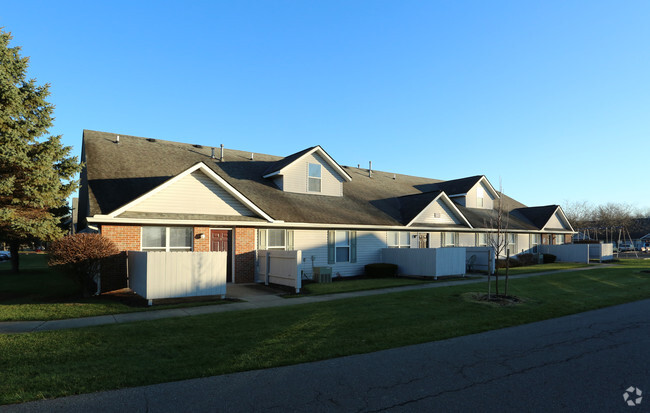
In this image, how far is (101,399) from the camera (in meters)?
4.95

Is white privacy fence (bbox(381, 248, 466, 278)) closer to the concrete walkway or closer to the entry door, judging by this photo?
the concrete walkway

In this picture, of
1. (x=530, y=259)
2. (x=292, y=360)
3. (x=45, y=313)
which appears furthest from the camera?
(x=530, y=259)

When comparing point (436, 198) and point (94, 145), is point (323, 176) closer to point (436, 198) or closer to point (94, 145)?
point (436, 198)

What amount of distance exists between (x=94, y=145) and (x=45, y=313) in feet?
38.2

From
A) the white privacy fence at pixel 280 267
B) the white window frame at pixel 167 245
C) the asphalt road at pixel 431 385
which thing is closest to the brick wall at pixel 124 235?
the white window frame at pixel 167 245

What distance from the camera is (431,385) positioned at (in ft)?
17.7

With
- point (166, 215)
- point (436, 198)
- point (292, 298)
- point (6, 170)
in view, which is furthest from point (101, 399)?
point (436, 198)

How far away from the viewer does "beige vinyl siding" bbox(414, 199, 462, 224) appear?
23.4m

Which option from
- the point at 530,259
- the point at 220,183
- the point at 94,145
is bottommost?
the point at 530,259

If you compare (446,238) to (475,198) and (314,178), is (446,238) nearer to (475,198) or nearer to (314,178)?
(475,198)

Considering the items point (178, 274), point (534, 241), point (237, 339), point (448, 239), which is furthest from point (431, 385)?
point (534, 241)

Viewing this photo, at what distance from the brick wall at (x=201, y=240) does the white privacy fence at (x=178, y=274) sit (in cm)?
288

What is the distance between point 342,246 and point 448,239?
331 inches

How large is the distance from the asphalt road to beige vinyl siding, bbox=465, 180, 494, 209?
22.2 meters
